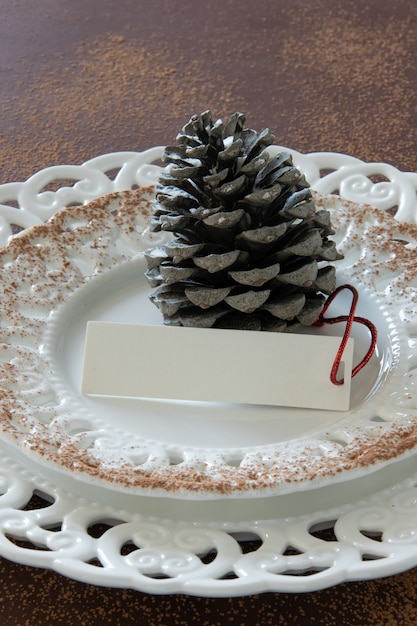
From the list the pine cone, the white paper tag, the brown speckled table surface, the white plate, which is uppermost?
the brown speckled table surface

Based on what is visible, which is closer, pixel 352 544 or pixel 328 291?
pixel 352 544

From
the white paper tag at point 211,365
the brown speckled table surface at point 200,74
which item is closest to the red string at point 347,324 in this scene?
the white paper tag at point 211,365

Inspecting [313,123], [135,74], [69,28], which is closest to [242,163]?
[313,123]

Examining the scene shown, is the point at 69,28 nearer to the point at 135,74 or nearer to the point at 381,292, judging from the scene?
the point at 135,74

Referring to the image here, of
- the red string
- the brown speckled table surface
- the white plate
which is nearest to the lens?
the white plate

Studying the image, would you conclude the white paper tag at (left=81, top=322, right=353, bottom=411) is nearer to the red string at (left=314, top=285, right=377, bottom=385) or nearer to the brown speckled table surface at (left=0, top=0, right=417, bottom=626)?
the red string at (left=314, top=285, right=377, bottom=385)

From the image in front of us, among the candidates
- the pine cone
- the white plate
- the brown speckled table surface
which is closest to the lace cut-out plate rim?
the white plate

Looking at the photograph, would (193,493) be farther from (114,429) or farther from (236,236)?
(236,236)

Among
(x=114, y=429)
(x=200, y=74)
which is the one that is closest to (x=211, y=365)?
(x=114, y=429)
